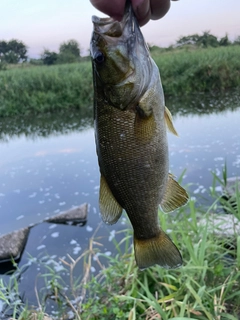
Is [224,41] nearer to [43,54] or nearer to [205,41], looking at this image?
[205,41]

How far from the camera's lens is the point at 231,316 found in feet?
8.42

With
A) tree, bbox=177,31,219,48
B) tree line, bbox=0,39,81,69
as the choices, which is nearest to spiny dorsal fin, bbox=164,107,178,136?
tree, bbox=177,31,219,48

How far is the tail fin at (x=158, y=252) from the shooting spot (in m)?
1.47

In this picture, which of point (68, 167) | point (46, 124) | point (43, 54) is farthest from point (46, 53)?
point (68, 167)

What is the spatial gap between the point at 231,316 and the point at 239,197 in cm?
118

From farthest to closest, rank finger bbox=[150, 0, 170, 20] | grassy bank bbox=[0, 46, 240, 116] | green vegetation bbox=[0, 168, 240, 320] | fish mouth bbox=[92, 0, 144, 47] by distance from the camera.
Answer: grassy bank bbox=[0, 46, 240, 116] → green vegetation bbox=[0, 168, 240, 320] → finger bbox=[150, 0, 170, 20] → fish mouth bbox=[92, 0, 144, 47]

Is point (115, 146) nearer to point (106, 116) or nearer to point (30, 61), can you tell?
point (106, 116)

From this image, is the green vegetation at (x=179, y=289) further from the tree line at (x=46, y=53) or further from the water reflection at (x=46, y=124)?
the tree line at (x=46, y=53)

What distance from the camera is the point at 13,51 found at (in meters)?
28.8

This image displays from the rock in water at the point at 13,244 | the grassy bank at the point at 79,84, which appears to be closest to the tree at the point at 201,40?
the grassy bank at the point at 79,84

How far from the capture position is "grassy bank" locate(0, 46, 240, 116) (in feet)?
45.3

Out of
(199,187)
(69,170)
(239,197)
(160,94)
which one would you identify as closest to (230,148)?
(199,187)

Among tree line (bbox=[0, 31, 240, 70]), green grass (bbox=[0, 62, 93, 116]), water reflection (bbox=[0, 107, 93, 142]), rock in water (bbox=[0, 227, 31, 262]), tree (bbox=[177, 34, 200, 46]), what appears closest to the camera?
rock in water (bbox=[0, 227, 31, 262])

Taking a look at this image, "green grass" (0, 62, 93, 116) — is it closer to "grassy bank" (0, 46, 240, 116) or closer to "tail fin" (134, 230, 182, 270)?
"grassy bank" (0, 46, 240, 116)
